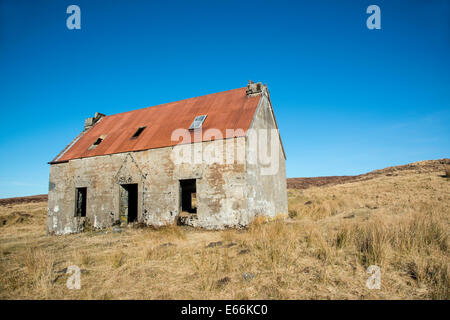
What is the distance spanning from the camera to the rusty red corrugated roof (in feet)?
38.7

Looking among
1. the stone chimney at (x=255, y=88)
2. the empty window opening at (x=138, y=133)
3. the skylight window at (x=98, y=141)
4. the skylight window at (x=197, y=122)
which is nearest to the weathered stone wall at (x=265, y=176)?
the stone chimney at (x=255, y=88)

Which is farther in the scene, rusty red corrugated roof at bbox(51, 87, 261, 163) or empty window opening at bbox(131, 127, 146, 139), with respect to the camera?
empty window opening at bbox(131, 127, 146, 139)

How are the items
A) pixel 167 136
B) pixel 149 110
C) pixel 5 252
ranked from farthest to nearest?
pixel 149 110
pixel 167 136
pixel 5 252

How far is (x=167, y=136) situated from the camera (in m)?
12.4

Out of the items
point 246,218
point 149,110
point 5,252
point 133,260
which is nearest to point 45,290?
point 133,260

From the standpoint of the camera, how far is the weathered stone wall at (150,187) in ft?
33.4

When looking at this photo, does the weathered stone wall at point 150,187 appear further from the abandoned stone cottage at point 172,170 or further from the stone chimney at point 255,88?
the stone chimney at point 255,88

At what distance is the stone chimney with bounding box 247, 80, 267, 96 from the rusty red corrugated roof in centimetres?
25

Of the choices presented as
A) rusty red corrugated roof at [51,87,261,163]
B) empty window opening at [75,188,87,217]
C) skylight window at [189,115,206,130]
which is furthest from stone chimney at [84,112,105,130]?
skylight window at [189,115,206,130]

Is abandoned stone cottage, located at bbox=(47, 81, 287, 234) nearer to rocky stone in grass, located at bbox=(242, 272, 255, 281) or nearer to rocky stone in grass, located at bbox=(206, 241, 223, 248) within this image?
rocky stone in grass, located at bbox=(206, 241, 223, 248)

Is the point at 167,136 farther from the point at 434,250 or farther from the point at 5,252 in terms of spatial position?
the point at 434,250

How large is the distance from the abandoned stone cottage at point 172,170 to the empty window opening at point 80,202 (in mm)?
54

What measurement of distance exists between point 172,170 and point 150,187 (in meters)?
1.49
